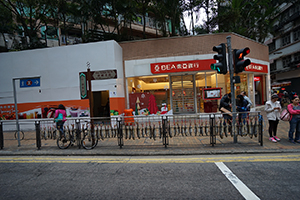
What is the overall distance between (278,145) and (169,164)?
3.90 m

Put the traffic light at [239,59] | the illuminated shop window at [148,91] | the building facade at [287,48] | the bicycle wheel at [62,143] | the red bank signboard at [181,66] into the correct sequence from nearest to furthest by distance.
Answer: the traffic light at [239,59] → the bicycle wheel at [62,143] → the red bank signboard at [181,66] → the illuminated shop window at [148,91] → the building facade at [287,48]

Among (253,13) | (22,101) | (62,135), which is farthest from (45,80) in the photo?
(253,13)

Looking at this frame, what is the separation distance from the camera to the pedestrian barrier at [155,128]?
19.4 ft

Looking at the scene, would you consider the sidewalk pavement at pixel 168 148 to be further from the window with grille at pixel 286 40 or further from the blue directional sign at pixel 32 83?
the window with grille at pixel 286 40

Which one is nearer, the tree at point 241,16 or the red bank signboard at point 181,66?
the red bank signboard at point 181,66

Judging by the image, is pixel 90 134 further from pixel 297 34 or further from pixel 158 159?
pixel 297 34

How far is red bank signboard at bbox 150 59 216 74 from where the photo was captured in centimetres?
1163

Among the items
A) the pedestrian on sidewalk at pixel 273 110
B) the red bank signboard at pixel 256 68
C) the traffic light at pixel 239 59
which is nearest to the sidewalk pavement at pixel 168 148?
the pedestrian on sidewalk at pixel 273 110

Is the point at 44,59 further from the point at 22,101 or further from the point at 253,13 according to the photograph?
the point at 253,13

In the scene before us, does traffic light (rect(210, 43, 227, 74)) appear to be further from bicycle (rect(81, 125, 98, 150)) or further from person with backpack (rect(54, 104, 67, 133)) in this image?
person with backpack (rect(54, 104, 67, 133))

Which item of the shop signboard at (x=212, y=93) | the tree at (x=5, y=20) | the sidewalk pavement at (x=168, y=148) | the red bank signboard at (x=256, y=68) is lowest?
the sidewalk pavement at (x=168, y=148)

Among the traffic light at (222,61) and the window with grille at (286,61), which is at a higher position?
the window with grille at (286,61)

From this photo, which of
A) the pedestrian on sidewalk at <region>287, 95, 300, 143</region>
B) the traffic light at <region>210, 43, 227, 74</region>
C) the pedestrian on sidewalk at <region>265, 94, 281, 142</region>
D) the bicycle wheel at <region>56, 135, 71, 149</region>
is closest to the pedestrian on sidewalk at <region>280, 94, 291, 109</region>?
the pedestrian on sidewalk at <region>287, 95, 300, 143</region>

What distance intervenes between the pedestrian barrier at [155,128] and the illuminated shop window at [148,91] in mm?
5604
